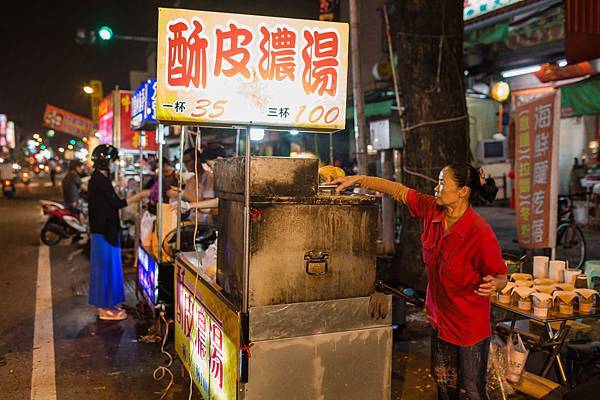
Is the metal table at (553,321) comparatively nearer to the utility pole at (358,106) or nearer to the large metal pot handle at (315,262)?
the large metal pot handle at (315,262)

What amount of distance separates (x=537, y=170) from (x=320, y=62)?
15.8 ft

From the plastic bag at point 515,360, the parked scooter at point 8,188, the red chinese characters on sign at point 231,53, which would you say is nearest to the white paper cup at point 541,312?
the plastic bag at point 515,360

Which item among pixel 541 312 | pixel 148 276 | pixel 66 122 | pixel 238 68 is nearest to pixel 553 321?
pixel 541 312

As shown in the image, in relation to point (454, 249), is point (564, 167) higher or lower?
higher

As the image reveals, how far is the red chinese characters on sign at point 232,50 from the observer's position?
2.84 meters

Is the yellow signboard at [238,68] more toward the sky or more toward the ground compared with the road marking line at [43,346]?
more toward the sky

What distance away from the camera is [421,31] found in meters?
7.14

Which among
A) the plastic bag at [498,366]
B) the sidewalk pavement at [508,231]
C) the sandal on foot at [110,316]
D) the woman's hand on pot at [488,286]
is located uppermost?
the woman's hand on pot at [488,286]

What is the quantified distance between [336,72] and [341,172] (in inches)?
37.3

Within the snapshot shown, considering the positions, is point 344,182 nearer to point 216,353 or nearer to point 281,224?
point 281,224

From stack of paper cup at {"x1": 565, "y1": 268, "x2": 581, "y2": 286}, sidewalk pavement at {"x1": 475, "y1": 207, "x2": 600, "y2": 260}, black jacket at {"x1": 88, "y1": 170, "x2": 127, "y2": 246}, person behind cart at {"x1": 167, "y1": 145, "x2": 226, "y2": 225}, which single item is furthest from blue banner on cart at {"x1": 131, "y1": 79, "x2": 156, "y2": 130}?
sidewalk pavement at {"x1": 475, "y1": 207, "x2": 600, "y2": 260}

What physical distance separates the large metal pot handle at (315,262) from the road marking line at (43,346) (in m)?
2.91

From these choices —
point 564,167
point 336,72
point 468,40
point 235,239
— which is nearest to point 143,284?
point 235,239

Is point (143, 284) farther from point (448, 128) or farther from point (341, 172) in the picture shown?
point (448, 128)
